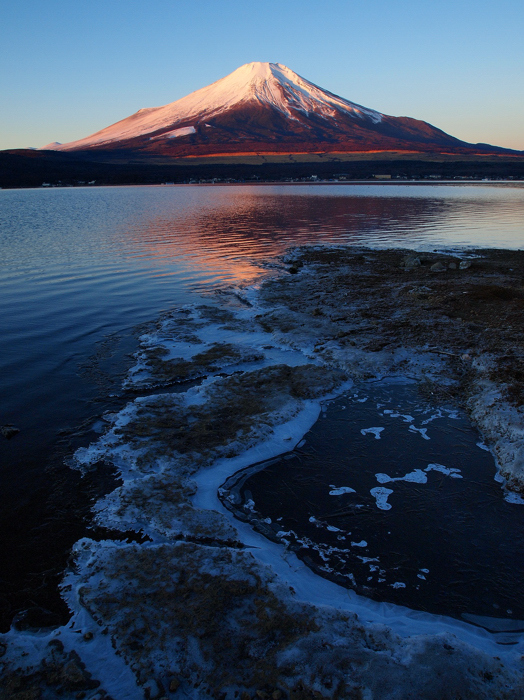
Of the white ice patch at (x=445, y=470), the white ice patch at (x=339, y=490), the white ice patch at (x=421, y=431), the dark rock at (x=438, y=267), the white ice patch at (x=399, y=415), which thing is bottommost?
the white ice patch at (x=339, y=490)

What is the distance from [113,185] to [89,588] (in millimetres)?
114571

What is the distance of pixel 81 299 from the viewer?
1387 centimetres

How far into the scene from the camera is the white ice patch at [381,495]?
205 inches

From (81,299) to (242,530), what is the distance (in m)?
11.3

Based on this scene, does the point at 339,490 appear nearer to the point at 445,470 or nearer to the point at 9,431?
the point at 445,470

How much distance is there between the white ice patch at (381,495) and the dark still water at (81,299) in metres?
3.50

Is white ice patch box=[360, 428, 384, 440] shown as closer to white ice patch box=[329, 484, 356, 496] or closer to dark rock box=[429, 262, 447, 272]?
white ice patch box=[329, 484, 356, 496]

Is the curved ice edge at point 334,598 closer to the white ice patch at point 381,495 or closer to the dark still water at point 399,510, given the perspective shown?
the dark still water at point 399,510

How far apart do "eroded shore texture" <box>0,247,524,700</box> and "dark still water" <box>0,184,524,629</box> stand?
0.49m

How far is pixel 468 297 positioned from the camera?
1216cm

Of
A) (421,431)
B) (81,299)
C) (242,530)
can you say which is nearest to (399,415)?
(421,431)

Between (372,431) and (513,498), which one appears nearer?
(513,498)

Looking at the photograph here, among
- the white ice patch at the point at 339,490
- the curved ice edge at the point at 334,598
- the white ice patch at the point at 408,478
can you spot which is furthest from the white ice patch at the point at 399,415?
the curved ice edge at the point at 334,598

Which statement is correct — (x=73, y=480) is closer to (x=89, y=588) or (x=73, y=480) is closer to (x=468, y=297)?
(x=89, y=588)
